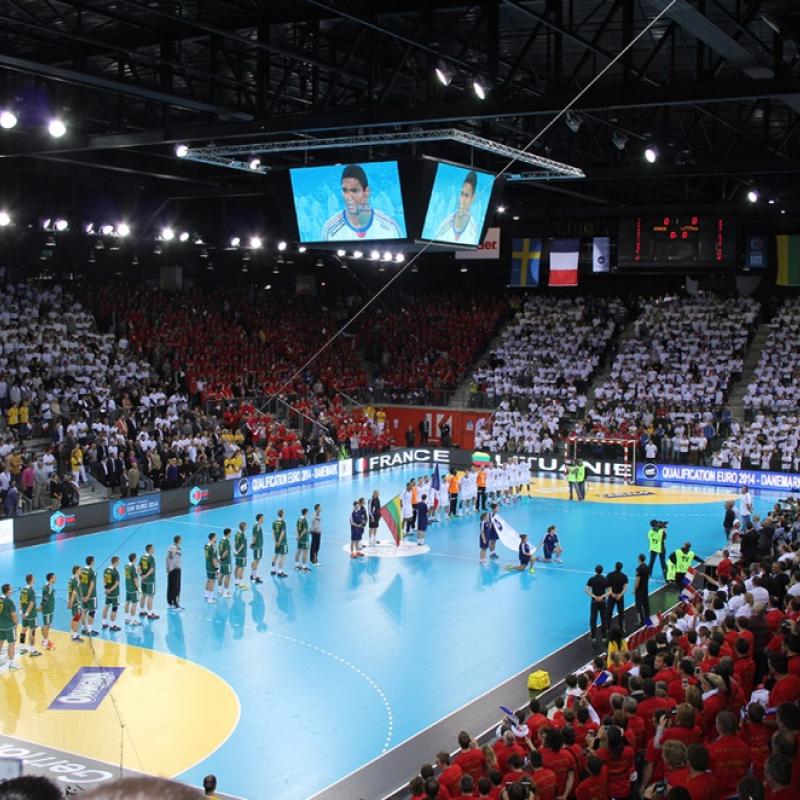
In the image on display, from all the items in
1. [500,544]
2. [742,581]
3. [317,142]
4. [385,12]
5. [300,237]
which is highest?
[385,12]

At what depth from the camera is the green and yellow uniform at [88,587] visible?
16719 millimetres

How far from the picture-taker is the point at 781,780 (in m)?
6.05

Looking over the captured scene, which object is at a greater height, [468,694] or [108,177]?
[108,177]

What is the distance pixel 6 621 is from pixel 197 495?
14121 millimetres

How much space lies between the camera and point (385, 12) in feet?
53.3

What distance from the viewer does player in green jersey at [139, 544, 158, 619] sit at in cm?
1786

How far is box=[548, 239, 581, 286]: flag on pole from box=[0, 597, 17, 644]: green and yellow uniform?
28571mm

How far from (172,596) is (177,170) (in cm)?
1621

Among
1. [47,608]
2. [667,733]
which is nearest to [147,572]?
[47,608]

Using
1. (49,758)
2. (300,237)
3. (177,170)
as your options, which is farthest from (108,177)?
(49,758)

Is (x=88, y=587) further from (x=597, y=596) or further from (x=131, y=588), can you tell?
(x=597, y=596)

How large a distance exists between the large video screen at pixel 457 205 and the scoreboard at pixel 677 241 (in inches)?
544

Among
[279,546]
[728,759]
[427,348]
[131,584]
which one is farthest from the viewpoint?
[427,348]

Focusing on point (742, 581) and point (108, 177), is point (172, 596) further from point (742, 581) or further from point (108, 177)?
point (108, 177)
